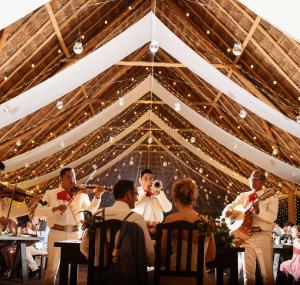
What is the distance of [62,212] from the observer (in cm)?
482

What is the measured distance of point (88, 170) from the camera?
1748cm

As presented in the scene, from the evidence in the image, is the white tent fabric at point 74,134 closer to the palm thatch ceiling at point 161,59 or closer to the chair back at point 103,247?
the palm thatch ceiling at point 161,59

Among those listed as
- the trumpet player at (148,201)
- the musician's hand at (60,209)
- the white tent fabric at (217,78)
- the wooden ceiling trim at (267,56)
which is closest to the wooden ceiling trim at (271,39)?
the wooden ceiling trim at (267,56)

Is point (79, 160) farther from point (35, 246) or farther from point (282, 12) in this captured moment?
point (282, 12)

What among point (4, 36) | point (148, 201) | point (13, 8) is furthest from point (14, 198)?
point (4, 36)

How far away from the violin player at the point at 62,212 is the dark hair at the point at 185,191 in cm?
168

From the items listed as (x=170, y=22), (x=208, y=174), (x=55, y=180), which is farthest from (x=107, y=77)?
(x=208, y=174)

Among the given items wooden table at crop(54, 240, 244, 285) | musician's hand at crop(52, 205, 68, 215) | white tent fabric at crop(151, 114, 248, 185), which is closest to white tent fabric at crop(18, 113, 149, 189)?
white tent fabric at crop(151, 114, 248, 185)

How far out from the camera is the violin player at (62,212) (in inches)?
183

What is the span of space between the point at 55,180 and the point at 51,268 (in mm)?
12561

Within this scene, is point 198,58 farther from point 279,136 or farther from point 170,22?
point 279,136

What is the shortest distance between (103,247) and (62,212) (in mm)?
1892

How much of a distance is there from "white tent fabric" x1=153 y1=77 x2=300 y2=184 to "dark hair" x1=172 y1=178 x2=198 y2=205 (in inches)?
249

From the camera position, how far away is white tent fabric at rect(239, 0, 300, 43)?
14.7 ft
